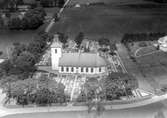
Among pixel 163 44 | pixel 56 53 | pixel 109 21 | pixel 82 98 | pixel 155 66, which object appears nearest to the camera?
pixel 82 98

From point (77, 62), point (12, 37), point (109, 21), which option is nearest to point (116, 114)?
point (77, 62)

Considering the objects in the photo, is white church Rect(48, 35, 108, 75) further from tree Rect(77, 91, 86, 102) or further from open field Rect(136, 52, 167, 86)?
open field Rect(136, 52, 167, 86)

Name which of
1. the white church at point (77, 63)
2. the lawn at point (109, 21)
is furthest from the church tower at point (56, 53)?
the lawn at point (109, 21)

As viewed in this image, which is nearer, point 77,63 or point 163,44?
point 77,63

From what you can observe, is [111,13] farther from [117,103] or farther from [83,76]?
[117,103]

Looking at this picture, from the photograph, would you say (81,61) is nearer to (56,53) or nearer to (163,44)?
(56,53)

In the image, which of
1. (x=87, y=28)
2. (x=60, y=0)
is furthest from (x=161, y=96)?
(x=60, y=0)

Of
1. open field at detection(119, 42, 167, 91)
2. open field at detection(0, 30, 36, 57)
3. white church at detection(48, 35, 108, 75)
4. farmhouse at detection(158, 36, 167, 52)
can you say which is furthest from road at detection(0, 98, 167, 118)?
open field at detection(0, 30, 36, 57)
